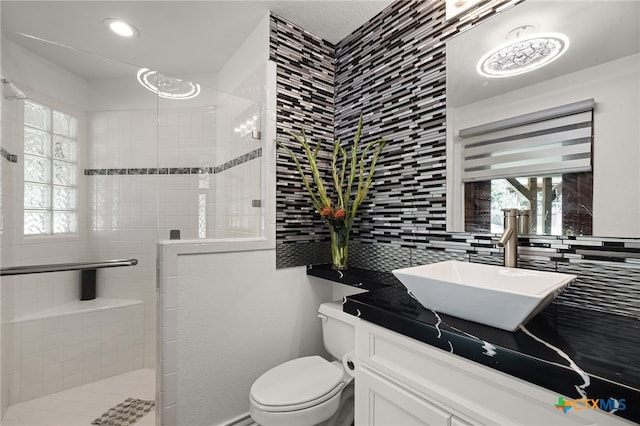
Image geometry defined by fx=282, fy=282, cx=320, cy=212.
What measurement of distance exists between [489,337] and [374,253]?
1.07 m

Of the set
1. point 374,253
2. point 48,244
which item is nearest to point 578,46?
point 374,253

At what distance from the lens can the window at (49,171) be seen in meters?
1.77

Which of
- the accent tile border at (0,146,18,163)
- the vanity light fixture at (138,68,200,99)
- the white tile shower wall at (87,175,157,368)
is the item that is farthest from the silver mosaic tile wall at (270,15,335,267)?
the accent tile border at (0,146,18,163)

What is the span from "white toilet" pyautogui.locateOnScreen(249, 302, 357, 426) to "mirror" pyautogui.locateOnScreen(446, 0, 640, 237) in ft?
4.01

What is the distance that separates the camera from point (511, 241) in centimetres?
116

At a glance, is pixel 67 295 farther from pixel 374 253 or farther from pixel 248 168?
pixel 374 253

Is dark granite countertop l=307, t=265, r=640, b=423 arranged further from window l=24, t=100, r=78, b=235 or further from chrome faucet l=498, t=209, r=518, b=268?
window l=24, t=100, r=78, b=235

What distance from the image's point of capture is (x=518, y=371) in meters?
0.69

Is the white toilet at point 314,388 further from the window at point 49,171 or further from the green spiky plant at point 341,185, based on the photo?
the window at point 49,171

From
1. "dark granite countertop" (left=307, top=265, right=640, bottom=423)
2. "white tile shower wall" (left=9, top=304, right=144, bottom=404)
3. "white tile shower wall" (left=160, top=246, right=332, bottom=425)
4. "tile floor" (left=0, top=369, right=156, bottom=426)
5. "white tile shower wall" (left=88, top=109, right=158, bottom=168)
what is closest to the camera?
"dark granite countertop" (left=307, top=265, right=640, bottom=423)

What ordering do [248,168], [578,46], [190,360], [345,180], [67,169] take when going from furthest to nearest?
[345,180], [67,169], [248,168], [190,360], [578,46]

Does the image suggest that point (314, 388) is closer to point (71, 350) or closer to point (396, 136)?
Answer: point (396, 136)

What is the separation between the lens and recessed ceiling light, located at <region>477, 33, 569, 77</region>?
1133mm

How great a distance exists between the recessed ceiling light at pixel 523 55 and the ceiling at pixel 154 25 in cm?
82
